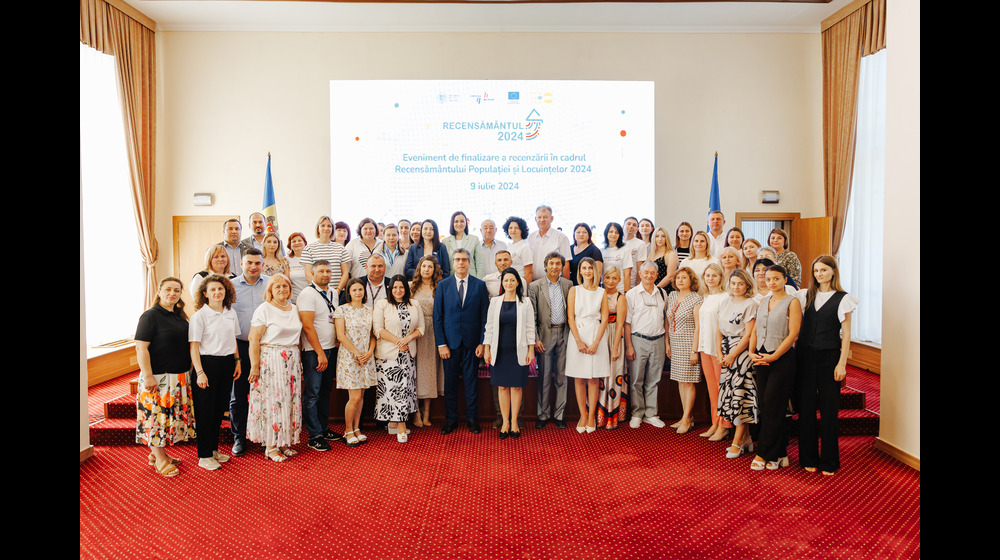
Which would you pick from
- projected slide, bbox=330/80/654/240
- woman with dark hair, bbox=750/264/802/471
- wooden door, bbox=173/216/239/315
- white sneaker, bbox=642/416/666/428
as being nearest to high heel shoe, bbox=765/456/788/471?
woman with dark hair, bbox=750/264/802/471

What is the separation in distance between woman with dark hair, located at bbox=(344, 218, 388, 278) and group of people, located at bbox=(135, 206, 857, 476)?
2 centimetres

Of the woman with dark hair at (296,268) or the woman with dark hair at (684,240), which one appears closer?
the woman with dark hair at (296,268)

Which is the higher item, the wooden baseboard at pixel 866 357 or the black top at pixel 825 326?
the black top at pixel 825 326

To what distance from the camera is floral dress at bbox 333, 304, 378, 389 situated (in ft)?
15.4

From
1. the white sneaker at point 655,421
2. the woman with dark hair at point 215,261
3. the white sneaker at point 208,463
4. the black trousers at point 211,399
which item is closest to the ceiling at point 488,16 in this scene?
the woman with dark hair at point 215,261

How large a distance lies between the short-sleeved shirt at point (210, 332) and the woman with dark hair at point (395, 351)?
1.19m

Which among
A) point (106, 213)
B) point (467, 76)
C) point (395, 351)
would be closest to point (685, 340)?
point (395, 351)

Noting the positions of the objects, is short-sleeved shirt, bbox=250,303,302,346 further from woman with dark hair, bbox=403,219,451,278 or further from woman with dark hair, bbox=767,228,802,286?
woman with dark hair, bbox=767,228,802,286

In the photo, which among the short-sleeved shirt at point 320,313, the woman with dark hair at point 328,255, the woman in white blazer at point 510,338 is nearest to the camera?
the short-sleeved shirt at point 320,313

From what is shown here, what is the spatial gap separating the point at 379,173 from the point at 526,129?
224 cm

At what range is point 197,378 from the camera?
401 cm

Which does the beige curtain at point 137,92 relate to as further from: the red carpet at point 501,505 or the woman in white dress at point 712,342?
the woman in white dress at point 712,342

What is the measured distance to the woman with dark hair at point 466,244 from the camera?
5719mm

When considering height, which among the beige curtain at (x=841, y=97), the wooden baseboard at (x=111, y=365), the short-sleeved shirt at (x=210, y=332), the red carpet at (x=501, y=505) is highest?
the beige curtain at (x=841, y=97)
